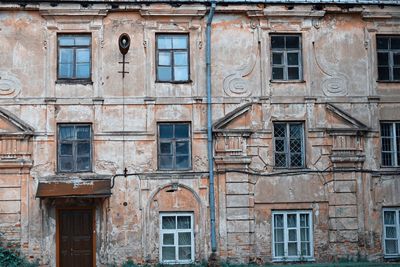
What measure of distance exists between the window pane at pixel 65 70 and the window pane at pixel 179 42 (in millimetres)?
3044

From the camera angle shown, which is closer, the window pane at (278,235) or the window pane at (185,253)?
the window pane at (185,253)

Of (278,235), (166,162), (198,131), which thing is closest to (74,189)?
(166,162)

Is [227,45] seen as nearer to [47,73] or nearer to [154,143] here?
[154,143]

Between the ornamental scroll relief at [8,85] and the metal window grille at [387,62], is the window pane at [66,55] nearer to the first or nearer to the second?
the ornamental scroll relief at [8,85]

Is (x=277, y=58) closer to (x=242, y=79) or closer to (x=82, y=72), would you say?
(x=242, y=79)

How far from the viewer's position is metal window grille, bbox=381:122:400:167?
815 inches

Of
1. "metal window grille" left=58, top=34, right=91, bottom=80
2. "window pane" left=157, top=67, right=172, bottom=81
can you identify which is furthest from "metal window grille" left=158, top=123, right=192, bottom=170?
"metal window grille" left=58, top=34, right=91, bottom=80

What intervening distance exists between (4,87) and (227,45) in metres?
6.47

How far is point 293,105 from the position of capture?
67.3 feet

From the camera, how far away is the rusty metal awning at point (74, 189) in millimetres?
18969

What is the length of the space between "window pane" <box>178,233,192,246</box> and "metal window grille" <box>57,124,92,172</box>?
3198mm

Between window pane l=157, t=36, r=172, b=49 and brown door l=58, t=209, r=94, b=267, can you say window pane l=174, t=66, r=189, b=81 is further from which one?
brown door l=58, t=209, r=94, b=267

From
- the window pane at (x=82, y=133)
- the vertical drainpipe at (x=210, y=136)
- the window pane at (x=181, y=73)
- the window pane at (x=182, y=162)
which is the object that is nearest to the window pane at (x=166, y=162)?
the window pane at (x=182, y=162)

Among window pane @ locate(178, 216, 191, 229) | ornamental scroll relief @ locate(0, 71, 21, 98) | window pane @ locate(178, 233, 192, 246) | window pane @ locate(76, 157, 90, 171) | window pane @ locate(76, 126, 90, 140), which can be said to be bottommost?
window pane @ locate(178, 233, 192, 246)
